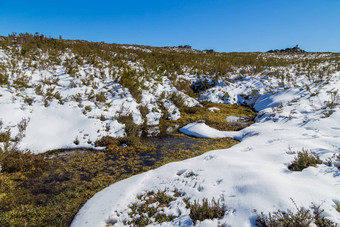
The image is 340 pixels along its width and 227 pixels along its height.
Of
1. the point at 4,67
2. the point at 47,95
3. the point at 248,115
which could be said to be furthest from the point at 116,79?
the point at 248,115

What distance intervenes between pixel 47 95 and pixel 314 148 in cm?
875

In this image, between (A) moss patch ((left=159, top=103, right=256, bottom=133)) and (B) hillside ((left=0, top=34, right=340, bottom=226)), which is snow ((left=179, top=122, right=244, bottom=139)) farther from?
(A) moss patch ((left=159, top=103, right=256, bottom=133))

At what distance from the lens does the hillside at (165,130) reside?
2.58m

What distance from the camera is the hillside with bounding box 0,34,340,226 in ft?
8.46

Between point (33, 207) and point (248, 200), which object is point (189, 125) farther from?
point (33, 207)

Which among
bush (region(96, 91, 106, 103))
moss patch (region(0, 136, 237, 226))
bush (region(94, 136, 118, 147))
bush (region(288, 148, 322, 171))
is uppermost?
bush (region(96, 91, 106, 103))

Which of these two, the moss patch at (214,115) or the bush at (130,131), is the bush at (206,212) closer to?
the bush at (130,131)

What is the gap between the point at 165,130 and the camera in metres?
7.24

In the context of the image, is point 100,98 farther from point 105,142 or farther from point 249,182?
point 249,182

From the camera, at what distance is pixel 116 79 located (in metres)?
9.03

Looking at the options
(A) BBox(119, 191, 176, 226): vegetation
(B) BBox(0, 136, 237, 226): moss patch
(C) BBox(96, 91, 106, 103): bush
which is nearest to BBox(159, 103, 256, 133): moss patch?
(B) BBox(0, 136, 237, 226): moss patch

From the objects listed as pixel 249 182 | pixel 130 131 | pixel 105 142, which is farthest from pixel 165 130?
pixel 249 182

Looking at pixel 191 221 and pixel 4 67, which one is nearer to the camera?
pixel 191 221

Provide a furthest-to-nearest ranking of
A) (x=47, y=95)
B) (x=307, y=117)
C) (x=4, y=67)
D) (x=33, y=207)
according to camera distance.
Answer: (x=4, y=67)
(x=47, y=95)
(x=307, y=117)
(x=33, y=207)
